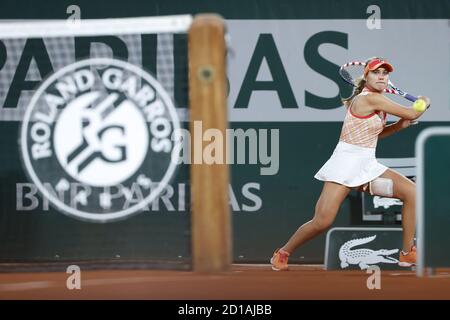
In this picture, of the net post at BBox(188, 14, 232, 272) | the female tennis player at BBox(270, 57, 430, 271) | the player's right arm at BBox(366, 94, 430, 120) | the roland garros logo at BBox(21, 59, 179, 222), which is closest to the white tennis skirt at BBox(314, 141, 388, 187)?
the female tennis player at BBox(270, 57, 430, 271)

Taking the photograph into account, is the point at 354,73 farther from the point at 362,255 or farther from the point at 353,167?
the point at 362,255

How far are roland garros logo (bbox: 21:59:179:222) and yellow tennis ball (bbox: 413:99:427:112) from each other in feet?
8.14

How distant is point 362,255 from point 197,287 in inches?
108

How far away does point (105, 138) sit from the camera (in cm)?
432

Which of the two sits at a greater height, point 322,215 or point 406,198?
point 406,198

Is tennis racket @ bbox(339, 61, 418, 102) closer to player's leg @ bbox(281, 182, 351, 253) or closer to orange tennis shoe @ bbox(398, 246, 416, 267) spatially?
player's leg @ bbox(281, 182, 351, 253)

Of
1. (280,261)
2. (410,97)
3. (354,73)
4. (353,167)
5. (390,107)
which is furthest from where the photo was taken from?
(354,73)

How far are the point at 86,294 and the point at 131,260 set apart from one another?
0.98 ft

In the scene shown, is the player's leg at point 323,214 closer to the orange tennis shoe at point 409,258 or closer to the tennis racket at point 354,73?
the orange tennis shoe at point 409,258

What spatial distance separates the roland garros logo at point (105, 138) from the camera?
4.33 meters

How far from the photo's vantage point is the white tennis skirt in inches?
249

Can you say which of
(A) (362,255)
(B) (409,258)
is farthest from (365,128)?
(A) (362,255)

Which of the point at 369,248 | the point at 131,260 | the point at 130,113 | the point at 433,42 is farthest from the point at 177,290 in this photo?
the point at 433,42
